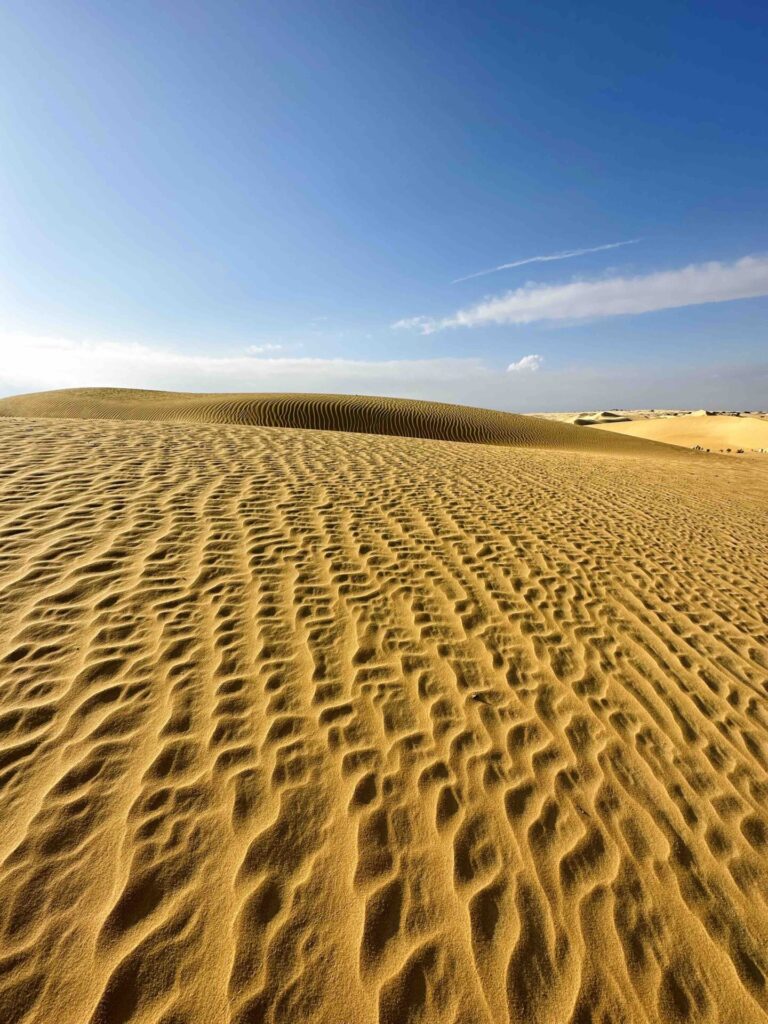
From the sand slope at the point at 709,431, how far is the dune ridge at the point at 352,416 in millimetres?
6000

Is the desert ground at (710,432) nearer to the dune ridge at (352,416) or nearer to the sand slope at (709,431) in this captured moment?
the sand slope at (709,431)

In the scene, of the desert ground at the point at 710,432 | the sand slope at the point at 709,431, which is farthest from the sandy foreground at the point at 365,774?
the sand slope at the point at 709,431

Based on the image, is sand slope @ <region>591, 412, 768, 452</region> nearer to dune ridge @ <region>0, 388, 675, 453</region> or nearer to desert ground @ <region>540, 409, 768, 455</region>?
desert ground @ <region>540, 409, 768, 455</region>

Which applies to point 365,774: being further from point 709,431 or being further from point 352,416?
point 709,431

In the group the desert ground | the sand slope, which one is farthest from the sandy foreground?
the sand slope

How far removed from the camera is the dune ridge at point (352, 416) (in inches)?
1099

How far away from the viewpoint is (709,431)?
38.2m

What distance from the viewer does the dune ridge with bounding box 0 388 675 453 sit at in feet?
91.6

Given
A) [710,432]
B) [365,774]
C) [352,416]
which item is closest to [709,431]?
[710,432]

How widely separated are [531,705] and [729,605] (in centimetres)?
378

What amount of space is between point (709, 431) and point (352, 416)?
3061cm

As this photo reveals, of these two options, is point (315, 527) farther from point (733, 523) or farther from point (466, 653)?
point (733, 523)

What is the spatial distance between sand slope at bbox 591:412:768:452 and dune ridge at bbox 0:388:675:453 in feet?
19.7

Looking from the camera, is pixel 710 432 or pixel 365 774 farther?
pixel 710 432
